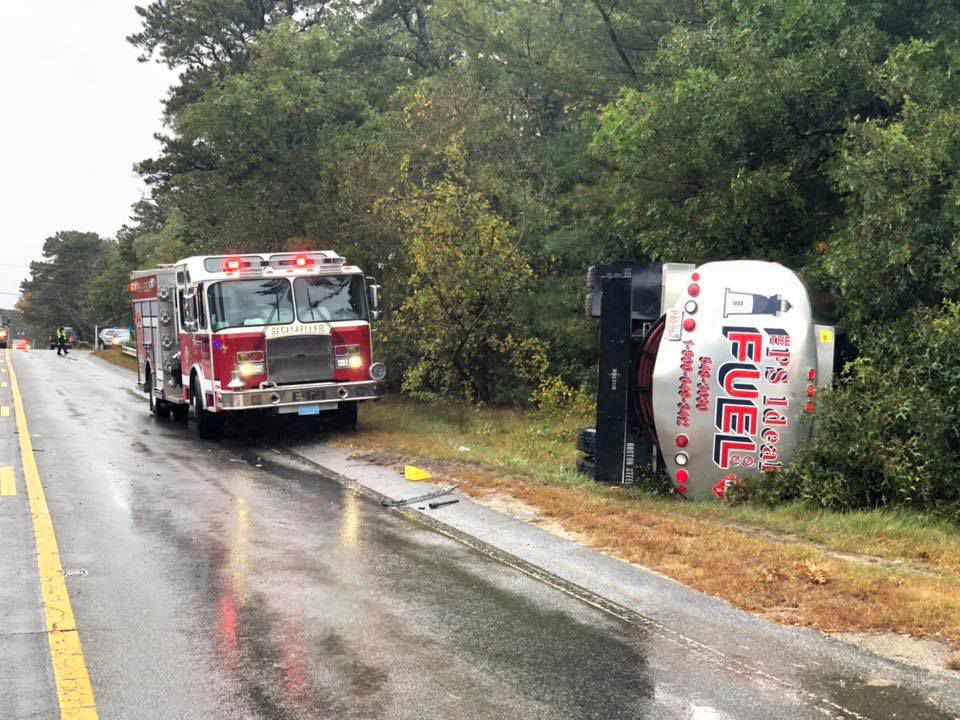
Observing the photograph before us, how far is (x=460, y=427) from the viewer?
18000mm

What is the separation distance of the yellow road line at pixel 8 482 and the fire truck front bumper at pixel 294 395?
139 inches

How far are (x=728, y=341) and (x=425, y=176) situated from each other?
12.4 meters

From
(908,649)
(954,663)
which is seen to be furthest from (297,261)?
(954,663)

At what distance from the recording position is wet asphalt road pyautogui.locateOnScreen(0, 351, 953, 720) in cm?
525

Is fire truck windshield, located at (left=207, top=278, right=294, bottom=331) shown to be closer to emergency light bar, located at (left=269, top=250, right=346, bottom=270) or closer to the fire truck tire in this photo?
emergency light bar, located at (left=269, top=250, right=346, bottom=270)

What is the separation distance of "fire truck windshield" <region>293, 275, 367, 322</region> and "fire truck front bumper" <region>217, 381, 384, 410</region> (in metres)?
1.11

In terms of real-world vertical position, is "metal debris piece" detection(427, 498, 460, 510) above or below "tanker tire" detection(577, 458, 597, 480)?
below

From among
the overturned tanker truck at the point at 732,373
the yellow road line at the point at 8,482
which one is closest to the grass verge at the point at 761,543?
the overturned tanker truck at the point at 732,373

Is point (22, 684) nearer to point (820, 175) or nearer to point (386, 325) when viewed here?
point (820, 175)

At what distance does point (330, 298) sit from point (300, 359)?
1.19m

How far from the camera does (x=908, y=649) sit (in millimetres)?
6199

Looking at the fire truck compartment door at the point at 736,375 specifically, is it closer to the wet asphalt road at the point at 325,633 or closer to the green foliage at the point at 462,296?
the wet asphalt road at the point at 325,633

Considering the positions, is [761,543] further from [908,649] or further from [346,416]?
[346,416]

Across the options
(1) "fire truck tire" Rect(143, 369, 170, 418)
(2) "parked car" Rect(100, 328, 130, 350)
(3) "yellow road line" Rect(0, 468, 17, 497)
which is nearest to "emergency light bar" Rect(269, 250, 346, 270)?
(3) "yellow road line" Rect(0, 468, 17, 497)
